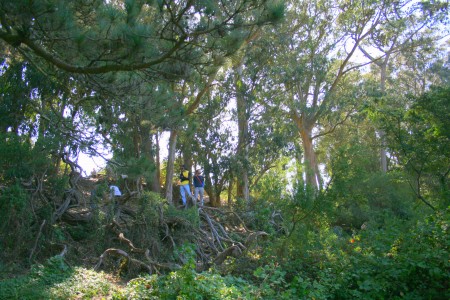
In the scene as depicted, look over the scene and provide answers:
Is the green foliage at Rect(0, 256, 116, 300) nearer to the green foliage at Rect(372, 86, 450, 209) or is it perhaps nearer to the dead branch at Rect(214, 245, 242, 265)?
the dead branch at Rect(214, 245, 242, 265)

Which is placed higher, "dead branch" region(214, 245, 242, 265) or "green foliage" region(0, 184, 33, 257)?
"green foliage" region(0, 184, 33, 257)

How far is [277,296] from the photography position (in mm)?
5559

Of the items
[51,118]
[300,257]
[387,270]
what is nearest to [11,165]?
[51,118]

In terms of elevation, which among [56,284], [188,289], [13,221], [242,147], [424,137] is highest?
[242,147]

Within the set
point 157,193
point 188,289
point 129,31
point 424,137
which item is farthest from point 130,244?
Answer: point 424,137

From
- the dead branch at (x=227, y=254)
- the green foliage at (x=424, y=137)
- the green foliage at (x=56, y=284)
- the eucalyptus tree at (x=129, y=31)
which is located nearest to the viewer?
the green foliage at (x=56, y=284)

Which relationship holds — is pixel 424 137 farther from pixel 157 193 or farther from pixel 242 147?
pixel 242 147

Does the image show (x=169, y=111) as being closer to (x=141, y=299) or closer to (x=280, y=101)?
(x=141, y=299)

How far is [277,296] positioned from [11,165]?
5786mm

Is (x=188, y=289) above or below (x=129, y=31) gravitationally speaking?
below

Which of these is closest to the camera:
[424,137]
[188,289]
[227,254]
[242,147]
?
[188,289]

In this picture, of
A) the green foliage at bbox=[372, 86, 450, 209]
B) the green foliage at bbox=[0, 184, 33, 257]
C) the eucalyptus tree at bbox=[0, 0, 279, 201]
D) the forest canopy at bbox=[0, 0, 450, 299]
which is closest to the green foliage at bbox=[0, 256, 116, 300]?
the forest canopy at bbox=[0, 0, 450, 299]

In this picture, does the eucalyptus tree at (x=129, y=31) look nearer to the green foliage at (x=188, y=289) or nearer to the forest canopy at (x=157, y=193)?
the forest canopy at (x=157, y=193)

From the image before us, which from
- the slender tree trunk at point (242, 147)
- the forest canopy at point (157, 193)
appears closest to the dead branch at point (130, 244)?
the forest canopy at point (157, 193)
